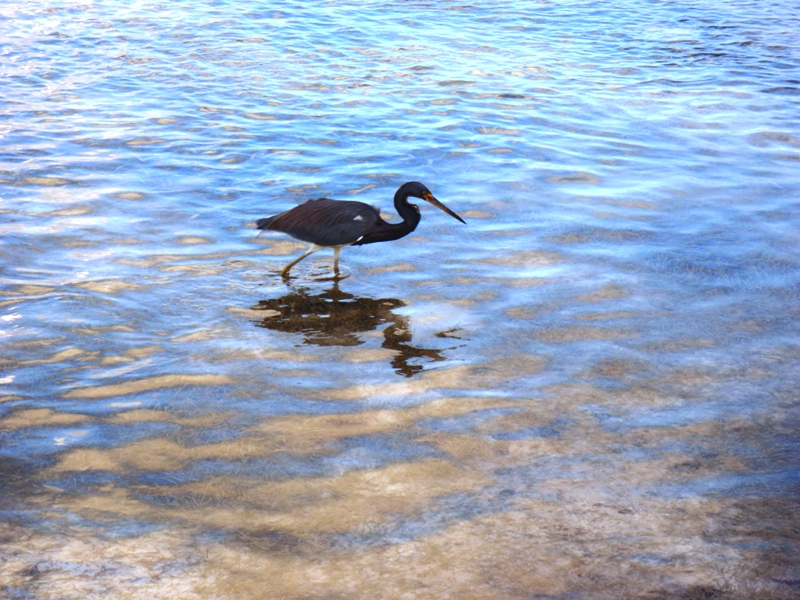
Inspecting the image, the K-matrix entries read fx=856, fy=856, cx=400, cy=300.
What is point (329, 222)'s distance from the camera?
7.22 meters

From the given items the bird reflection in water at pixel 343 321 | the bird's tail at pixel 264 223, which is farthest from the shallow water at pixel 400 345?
the bird's tail at pixel 264 223

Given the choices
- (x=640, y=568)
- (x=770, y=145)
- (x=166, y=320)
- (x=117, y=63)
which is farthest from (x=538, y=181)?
(x=117, y=63)

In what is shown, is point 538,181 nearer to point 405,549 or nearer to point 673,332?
point 673,332

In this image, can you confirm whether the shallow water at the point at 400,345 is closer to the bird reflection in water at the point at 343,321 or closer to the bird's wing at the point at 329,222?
the bird reflection in water at the point at 343,321

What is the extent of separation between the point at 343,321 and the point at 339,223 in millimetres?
953

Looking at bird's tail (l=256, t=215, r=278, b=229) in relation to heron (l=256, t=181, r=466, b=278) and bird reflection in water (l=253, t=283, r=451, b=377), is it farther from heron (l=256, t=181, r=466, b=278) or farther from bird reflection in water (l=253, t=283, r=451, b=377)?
bird reflection in water (l=253, t=283, r=451, b=377)

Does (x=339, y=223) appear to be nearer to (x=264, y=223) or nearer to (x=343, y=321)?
(x=264, y=223)

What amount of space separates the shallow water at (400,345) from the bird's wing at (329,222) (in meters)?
0.44

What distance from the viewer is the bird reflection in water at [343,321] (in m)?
6.18

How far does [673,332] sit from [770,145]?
5.97 m

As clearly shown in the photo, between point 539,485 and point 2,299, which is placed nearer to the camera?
point 539,485

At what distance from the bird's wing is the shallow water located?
0.44 metres

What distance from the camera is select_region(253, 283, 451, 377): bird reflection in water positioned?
6184 millimetres

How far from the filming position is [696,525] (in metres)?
4.32
